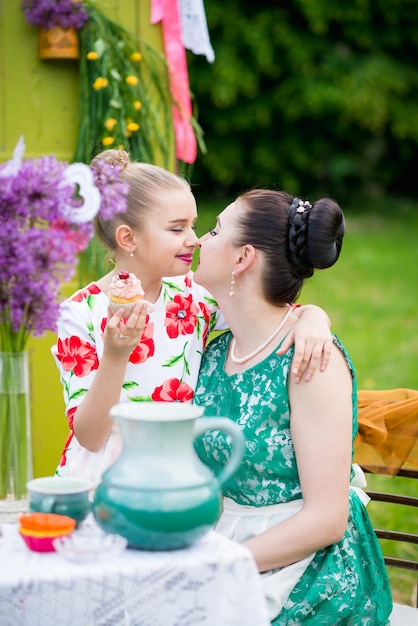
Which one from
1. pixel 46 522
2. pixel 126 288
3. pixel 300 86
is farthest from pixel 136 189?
pixel 300 86

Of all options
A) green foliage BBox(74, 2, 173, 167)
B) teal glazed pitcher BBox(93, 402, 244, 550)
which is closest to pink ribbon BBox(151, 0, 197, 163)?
green foliage BBox(74, 2, 173, 167)

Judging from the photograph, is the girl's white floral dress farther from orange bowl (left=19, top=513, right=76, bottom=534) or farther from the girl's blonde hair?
orange bowl (left=19, top=513, right=76, bottom=534)

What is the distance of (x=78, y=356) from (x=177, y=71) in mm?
1963

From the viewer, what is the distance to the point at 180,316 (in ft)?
8.41

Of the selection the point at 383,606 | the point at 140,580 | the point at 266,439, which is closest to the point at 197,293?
the point at 266,439

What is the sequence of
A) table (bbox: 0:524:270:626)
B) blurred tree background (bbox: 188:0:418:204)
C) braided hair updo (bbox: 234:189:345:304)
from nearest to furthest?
table (bbox: 0:524:270:626) < braided hair updo (bbox: 234:189:345:304) < blurred tree background (bbox: 188:0:418:204)

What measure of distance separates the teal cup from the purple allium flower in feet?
8.14

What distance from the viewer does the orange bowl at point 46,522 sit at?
1.56 m

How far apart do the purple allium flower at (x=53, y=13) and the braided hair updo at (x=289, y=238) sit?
67.5 inches

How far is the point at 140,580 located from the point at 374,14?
15.0m

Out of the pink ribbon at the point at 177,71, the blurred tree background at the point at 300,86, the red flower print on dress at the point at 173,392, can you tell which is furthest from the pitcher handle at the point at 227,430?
the blurred tree background at the point at 300,86

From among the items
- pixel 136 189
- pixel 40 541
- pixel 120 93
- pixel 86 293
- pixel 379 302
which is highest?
pixel 120 93

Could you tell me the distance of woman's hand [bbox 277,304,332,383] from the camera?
2160 mm

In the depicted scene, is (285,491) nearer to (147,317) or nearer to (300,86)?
(147,317)
